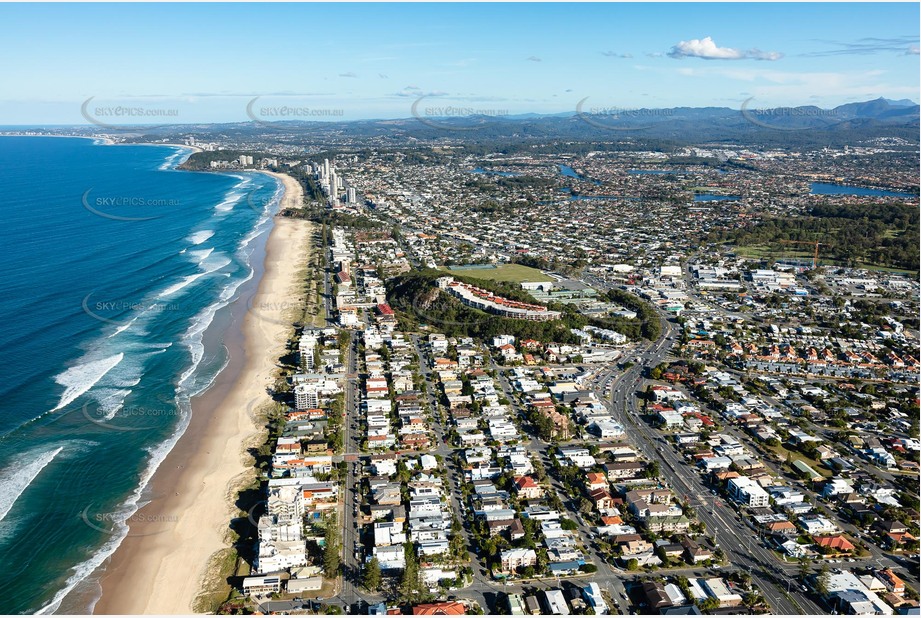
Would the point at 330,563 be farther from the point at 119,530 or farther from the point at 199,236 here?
the point at 199,236

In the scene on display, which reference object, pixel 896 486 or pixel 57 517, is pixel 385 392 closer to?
pixel 57 517

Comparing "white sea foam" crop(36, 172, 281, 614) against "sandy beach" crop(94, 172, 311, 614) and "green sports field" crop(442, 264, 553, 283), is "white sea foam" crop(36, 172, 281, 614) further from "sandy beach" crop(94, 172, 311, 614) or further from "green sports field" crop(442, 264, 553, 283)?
"green sports field" crop(442, 264, 553, 283)

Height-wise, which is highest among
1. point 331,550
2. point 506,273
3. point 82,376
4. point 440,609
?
point 506,273

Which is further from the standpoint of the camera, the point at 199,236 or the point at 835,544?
the point at 199,236

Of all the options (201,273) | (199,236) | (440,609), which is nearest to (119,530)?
(440,609)

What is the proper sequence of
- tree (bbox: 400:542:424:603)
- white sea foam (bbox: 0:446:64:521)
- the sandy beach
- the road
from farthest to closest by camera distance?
white sea foam (bbox: 0:446:64:521) < the sandy beach < the road < tree (bbox: 400:542:424:603)

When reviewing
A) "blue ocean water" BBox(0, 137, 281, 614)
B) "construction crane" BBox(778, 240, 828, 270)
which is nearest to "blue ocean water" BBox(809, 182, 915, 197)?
"construction crane" BBox(778, 240, 828, 270)

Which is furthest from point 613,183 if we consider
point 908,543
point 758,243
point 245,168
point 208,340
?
point 908,543
